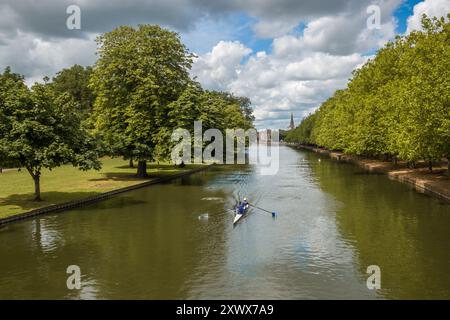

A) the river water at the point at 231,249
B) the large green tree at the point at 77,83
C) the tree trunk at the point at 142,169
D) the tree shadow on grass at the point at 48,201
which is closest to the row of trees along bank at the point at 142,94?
the tree trunk at the point at 142,169

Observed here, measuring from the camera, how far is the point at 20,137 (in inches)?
1444

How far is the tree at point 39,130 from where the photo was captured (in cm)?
3659

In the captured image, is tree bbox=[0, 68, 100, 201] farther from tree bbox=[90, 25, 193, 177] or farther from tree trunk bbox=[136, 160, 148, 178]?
tree trunk bbox=[136, 160, 148, 178]

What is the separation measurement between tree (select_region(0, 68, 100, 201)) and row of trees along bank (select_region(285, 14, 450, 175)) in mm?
33577

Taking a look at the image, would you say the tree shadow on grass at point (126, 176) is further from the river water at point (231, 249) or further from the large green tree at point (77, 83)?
the large green tree at point (77, 83)

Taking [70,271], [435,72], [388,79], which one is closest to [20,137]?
[70,271]

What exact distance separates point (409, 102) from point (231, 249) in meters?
32.0

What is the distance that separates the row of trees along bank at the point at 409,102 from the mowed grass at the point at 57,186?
33562mm

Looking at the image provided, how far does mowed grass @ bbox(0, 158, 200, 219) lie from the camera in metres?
39.4

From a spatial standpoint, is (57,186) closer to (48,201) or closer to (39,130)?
(48,201)

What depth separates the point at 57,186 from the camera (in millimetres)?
51656

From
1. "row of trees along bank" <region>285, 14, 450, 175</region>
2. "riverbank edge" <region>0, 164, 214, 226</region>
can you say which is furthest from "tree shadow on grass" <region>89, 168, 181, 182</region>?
"row of trees along bank" <region>285, 14, 450, 175</region>
